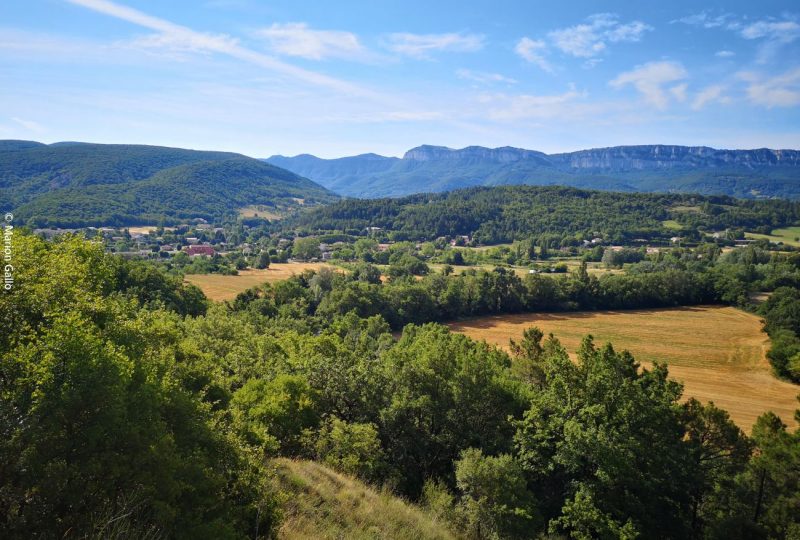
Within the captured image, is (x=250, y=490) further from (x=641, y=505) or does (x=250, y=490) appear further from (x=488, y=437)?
(x=641, y=505)

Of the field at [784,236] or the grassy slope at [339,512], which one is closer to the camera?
the grassy slope at [339,512]

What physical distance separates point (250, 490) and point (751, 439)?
24.8m

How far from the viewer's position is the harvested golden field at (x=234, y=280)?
8096 cm

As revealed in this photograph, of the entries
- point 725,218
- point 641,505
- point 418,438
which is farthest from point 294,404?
point 725,218

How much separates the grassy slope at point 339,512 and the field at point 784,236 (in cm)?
18733

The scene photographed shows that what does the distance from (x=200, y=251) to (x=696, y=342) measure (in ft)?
438

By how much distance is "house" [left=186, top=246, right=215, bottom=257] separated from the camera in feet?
451

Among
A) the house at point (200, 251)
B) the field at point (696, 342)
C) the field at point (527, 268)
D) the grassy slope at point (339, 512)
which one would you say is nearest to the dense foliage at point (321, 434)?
the grassy slope at point (339, 512)

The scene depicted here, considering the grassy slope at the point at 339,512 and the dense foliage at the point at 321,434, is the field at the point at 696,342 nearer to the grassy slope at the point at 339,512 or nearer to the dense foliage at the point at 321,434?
the dense foliage at the point at 321,434

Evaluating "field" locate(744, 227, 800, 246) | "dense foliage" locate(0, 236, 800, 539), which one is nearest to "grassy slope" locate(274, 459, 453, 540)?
"dense foliage" locate(0, 236, 800, 539)

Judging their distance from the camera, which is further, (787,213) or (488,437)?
(787,213)

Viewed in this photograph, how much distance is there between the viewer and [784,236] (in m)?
164

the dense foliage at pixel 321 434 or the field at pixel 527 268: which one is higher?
the dense foliage at pixel 321 434

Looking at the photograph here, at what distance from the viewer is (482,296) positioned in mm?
80250
